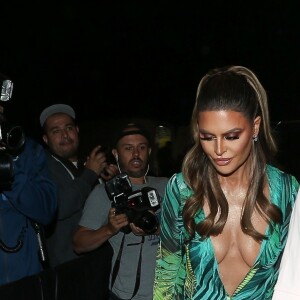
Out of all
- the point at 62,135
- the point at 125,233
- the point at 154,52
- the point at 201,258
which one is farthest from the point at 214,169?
the point at 154,52

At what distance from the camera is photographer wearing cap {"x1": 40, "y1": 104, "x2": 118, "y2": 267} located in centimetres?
475

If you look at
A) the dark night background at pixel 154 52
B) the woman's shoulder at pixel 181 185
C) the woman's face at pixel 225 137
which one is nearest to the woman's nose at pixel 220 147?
the woman's face at pixel 225 137

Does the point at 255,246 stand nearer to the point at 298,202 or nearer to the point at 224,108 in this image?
the point at 224,108

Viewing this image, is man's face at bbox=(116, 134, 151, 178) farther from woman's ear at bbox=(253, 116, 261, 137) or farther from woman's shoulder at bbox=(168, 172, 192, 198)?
woman's ear at bbox=(253, 116, 261, 137)

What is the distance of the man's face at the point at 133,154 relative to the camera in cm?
469

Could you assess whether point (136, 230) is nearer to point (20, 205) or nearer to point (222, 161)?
point (20, 205)

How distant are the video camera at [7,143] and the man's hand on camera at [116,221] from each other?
0.82 m

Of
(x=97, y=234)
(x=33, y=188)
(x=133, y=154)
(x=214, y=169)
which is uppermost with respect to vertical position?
(x=214, y=169)

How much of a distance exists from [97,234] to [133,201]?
0.32 metres

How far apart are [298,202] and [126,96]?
12.4m

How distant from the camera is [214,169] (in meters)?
3.04

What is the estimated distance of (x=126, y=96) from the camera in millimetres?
14492

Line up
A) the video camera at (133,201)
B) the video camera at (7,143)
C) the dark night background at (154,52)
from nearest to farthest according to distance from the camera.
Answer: the video camera at (7,143) → the video camera at (133,201) → the dark night background at (154,52)

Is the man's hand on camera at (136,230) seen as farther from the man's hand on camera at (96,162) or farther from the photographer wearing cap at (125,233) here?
the man's hand on camera at (96,162)
